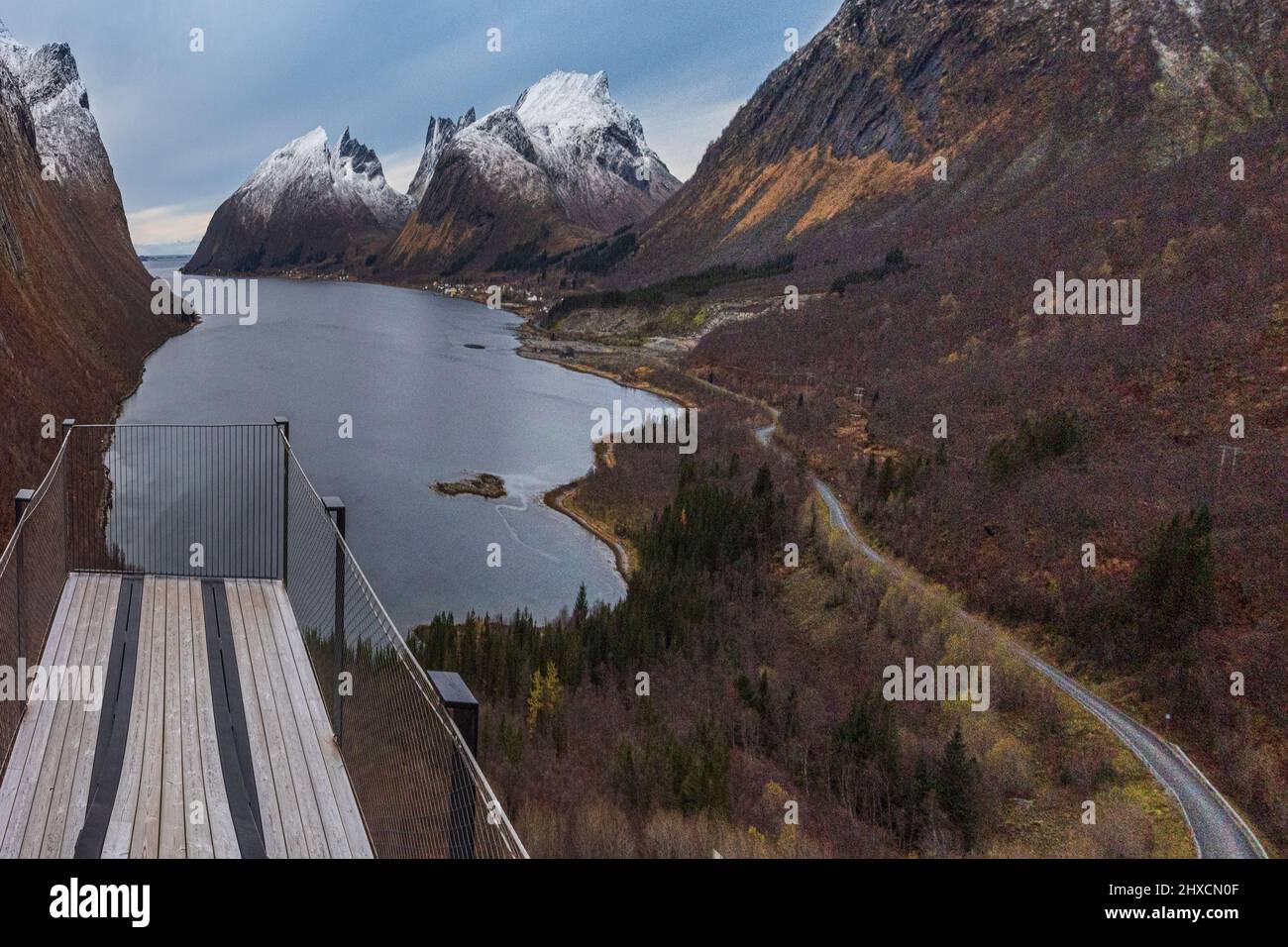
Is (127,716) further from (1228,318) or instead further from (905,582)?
(1228,318)

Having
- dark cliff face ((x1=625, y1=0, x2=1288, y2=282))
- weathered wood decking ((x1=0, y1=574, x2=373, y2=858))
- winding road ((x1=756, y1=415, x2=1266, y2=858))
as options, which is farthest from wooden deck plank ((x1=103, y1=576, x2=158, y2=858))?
dark cliff face ((x1=625, y1=0, x2=1288, y2=282))

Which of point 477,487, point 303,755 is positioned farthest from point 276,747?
point 477,487

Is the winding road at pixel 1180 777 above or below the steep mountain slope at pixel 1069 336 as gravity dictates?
below

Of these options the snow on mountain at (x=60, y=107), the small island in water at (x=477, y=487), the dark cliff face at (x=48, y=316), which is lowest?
the small island in water at (x=477, y=487)

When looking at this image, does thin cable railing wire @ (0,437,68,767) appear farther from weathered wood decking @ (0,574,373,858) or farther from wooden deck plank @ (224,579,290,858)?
wooden deck plank @ (224,579,290,858)

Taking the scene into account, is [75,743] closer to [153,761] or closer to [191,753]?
[153,761]

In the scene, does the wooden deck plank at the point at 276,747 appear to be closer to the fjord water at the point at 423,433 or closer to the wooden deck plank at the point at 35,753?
the wooden deck plank at the point at 35,753

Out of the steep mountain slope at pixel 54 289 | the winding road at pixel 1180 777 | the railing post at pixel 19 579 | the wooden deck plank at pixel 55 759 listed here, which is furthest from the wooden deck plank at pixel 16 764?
the winding road at pixel 1180 777
